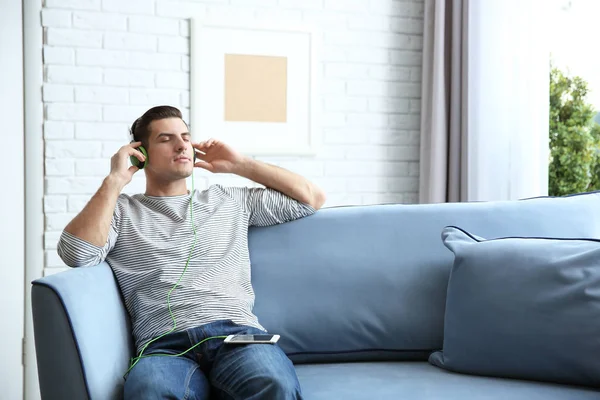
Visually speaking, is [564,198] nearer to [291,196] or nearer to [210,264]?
[291,196]

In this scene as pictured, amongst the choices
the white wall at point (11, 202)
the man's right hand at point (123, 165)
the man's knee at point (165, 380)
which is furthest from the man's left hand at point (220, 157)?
the white wall at point (11, 202)

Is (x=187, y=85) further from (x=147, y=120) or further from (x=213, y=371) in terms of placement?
(x=213, y=371)

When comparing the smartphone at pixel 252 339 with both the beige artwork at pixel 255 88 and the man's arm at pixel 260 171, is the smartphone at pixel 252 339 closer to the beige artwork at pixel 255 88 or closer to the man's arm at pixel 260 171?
the man's arm at pixel 260 171

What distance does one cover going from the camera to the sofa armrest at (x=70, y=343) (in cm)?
156

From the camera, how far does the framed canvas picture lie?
128 inches

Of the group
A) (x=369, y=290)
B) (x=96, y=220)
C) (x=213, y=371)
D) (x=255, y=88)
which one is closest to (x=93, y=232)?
(x=96, y=220)

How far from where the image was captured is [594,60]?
306 centimetres

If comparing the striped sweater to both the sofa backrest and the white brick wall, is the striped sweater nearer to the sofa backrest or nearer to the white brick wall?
the sofa backrest

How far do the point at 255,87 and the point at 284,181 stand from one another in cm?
117

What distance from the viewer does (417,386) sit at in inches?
69.4

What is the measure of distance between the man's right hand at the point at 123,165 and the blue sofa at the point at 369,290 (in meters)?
0.27

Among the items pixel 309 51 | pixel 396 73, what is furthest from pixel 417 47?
pixel 309 51

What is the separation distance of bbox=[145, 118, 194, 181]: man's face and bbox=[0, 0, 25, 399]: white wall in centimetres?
112

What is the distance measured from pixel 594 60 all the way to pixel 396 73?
936mm
